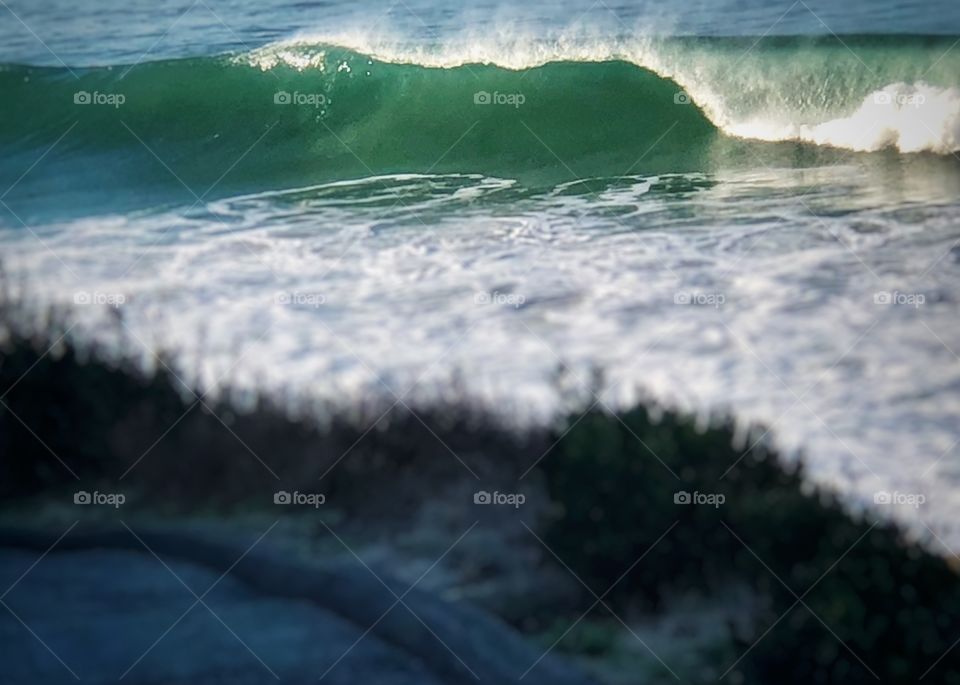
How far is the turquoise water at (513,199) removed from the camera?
4.16m

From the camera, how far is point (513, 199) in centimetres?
445

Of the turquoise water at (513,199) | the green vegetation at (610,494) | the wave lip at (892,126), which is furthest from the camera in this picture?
the wave lip at (892,126)

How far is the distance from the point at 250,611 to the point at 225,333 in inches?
38.6

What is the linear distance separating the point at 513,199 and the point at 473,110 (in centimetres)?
36

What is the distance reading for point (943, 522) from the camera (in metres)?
4.00

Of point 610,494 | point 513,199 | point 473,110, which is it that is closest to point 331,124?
point 473,110

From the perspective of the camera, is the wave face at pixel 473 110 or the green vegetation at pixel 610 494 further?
the wave face at pixel 473 110

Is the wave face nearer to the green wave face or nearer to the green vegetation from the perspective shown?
the green wave face

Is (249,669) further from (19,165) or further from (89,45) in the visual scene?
(89,45)

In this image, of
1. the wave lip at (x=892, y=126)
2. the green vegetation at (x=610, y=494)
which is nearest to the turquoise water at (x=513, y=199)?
the wave lip at (x=892, y=126)

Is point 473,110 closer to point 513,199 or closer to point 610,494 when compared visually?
point 513,199

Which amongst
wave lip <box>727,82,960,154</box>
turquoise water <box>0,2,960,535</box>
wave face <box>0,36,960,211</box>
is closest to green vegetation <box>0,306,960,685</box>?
turquoise water <box>0,2,960,535</box>

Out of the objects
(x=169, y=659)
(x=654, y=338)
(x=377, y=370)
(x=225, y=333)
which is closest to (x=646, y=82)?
(x=654, y=338)

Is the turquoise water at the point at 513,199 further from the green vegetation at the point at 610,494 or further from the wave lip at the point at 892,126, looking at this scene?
the green vegetation at the point at 610,494
